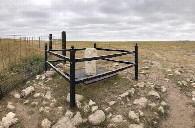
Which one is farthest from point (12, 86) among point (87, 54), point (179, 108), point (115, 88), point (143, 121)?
point (179, 108)

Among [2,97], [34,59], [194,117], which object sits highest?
[34,59]

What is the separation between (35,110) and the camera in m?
4.78

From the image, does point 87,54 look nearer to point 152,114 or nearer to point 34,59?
point 152,114

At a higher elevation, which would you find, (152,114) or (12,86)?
(12,86)

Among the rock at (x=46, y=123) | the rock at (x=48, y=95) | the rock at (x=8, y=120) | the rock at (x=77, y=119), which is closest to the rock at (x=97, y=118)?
the rock at (x=77, y=119)

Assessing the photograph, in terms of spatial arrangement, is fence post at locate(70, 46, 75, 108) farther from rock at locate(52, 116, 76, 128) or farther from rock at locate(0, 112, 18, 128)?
rock at locate(0, 112, 18, 128)

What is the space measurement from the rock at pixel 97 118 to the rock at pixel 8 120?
2.16 meters

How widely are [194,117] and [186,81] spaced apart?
3.12 metres

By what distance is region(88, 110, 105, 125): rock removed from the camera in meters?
4.14

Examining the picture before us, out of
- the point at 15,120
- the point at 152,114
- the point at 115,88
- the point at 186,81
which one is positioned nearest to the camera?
the point at 15,120

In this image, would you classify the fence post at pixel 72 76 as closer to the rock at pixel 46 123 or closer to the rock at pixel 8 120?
the rock at pixel 46 123

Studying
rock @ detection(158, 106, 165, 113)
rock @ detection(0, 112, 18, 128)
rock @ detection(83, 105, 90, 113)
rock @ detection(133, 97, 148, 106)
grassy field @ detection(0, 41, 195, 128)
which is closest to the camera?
rock @ detection(0, 112, 18, 128)

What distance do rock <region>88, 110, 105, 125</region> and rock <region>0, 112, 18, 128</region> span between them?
2161mm

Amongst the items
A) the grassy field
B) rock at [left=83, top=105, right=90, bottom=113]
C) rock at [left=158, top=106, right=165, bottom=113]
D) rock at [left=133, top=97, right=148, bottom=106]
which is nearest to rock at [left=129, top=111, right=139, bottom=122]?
the grassy field
